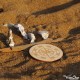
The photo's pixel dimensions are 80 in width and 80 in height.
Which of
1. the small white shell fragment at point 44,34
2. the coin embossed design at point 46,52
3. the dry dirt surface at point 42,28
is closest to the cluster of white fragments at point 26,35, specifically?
the small white shell fragment at point 44,34

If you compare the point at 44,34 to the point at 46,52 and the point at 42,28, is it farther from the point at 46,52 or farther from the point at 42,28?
the point at 46,52

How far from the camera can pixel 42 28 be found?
9.05 metres

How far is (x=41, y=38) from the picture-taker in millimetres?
8656

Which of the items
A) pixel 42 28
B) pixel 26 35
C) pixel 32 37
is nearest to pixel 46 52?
pixel 32 37

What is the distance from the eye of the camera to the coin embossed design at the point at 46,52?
301 inches

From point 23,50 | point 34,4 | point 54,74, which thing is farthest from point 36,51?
point 34,4

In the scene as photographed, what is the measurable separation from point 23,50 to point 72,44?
4.52ft

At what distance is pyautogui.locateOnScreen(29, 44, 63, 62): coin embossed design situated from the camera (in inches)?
301

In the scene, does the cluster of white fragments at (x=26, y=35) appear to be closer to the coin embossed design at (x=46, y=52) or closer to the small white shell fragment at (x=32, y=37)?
the small white shell fragment at (x=32, y=37)

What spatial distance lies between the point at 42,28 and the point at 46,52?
1.35m

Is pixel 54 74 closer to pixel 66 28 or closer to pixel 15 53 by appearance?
pixel 15 53

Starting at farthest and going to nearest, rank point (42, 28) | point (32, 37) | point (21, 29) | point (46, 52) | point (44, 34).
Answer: point (42, 28)
point (21, 29)
point (44, 34)
point (32, 37)
point (46, 52)

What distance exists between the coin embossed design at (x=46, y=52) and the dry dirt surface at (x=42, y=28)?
12cm

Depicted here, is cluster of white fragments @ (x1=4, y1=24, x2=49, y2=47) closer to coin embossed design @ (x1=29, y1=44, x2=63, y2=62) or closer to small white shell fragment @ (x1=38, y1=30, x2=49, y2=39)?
small white shell fragment @ (x1=38, y1=30, x2=49, y2=39)
